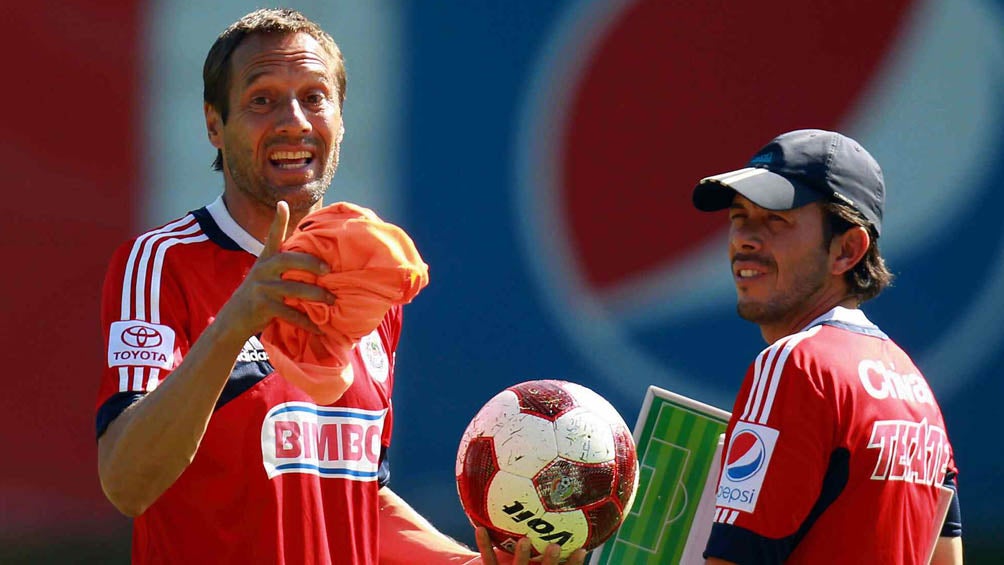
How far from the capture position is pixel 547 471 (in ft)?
9.51

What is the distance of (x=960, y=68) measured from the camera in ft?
18.0

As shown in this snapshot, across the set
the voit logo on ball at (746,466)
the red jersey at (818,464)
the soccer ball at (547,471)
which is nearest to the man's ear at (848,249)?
the red jersey at (818,464)

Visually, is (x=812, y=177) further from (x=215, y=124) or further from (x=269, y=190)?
(x=215, y=124)

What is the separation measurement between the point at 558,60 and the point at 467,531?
1.79 metres

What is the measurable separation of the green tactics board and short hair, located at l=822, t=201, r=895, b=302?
1065 mm

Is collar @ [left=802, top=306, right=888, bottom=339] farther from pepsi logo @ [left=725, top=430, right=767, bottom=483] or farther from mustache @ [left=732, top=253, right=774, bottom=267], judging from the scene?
pepsi logo @ [left=725, top=430, right=767, bottom=483]

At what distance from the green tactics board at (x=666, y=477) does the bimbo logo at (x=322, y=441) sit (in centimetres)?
134

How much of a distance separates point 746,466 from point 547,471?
1.35 ft

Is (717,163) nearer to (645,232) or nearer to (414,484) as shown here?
(645,232)

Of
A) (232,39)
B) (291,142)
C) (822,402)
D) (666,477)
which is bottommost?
(666,477)

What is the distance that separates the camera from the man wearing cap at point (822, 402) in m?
2.77

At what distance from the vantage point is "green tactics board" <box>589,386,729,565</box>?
13.6 ft

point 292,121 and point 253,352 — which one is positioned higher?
point 292,121

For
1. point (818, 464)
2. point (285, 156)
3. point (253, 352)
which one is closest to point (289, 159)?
point (285, 156)
